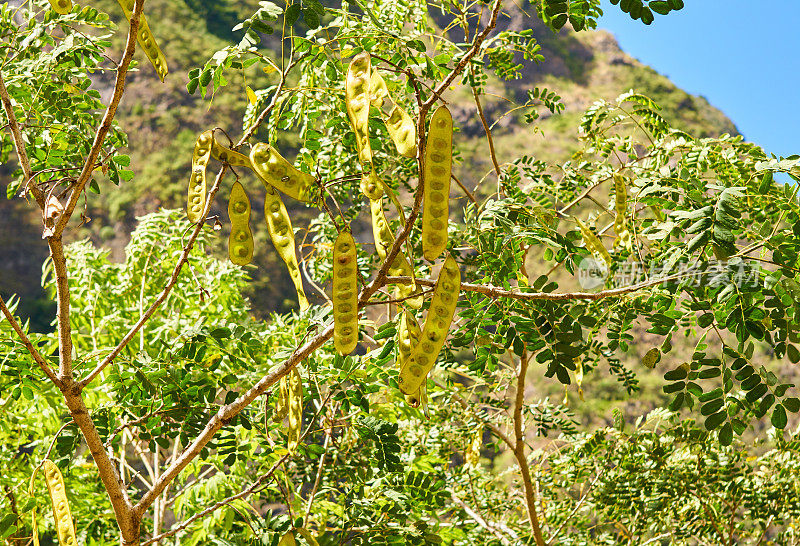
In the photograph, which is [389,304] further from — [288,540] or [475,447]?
[475,447]

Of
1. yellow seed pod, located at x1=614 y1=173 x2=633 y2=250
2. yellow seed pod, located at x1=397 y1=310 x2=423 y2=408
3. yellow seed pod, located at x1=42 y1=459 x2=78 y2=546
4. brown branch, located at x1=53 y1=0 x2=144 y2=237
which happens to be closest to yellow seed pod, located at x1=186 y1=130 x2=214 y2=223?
brown branch, located at x1=53 y1=0 x2=144 y2=237

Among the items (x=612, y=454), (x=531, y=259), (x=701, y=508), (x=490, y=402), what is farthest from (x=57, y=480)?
(x=531, y=259)

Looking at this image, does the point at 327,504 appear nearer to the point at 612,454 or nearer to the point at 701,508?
the point at 612,454

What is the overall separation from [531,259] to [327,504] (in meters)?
13.0

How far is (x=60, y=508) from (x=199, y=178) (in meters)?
0.63

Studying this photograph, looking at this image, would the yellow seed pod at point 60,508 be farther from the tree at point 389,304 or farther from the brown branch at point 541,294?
the brown branch at point 541,294

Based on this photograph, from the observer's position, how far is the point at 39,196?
1035mm

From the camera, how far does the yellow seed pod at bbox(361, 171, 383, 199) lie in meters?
0.76

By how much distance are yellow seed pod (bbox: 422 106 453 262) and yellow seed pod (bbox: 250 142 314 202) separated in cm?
17

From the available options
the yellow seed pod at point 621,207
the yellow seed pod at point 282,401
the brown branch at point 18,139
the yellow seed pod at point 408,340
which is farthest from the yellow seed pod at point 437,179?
the yellow seed pod at point 621,207

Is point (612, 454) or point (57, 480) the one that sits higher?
point (612, 454)

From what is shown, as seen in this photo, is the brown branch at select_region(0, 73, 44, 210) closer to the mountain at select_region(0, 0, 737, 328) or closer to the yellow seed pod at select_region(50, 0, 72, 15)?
the yellow seed pod at select_region(50, 0, 72, 15)

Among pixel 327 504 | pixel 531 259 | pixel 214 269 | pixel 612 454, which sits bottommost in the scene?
pixel 327 504

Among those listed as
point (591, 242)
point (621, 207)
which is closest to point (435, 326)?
point (591, 242)
